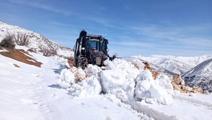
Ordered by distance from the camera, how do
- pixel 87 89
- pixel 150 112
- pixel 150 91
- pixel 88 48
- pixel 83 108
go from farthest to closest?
1. pixel 88 48
2. pixel 87 89
3. pixel 150 91
4. pixel 83 108
5. pixel 150 112

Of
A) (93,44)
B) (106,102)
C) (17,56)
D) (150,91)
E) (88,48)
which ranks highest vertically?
(93,44)

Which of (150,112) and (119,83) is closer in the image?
(150,112)

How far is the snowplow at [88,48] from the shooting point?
27.3 meters

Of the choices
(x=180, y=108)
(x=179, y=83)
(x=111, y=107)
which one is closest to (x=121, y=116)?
(x=111, y=107)

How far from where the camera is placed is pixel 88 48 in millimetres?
27938

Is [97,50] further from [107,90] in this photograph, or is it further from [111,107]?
[111,107]

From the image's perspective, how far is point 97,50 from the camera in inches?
1099

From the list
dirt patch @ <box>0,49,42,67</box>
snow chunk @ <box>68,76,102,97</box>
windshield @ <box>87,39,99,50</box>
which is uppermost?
windshield @ <box>87,39,99,50</box>

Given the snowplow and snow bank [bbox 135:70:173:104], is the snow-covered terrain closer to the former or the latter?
snow bank [bbox 135:70:173:104]

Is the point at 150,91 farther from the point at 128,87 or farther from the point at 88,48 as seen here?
the point at 88,48

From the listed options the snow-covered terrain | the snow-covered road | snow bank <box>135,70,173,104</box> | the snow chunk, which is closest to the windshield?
the snow-covered terrain

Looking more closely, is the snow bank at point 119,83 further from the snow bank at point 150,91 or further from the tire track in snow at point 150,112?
the tire track in snow at point 150,112

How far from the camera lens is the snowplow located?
2733cm

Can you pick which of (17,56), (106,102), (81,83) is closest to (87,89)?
(81,83)
